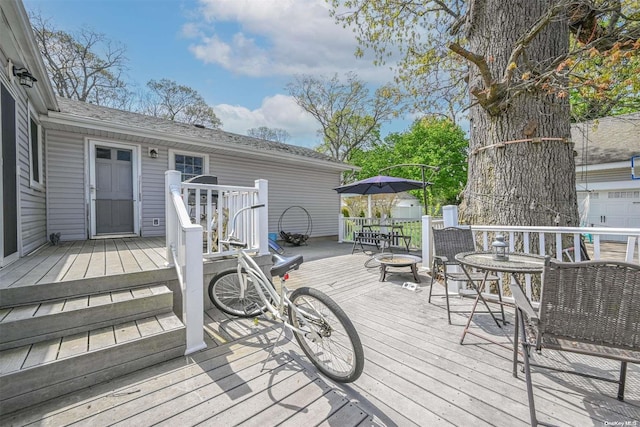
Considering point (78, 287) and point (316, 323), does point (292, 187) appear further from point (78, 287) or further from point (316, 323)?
point (316, 323)

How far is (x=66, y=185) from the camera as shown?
525 cm

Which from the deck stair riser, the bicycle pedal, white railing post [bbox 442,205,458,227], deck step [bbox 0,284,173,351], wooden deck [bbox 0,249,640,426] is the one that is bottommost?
wooden deck [bbox 0,249,640,426]

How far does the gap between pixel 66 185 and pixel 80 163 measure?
0.50m

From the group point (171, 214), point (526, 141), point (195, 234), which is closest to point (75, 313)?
point (195, 234)

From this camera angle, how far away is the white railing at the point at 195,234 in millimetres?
2295

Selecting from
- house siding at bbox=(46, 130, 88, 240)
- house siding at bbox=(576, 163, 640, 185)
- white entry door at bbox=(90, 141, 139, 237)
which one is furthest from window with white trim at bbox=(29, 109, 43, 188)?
house siding at bbox=(576, 163, 640, 185)

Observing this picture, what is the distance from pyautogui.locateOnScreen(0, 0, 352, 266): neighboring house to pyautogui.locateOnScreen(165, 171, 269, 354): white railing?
1.70 meters

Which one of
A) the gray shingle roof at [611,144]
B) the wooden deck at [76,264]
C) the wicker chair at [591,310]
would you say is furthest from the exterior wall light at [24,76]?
the gray shingle roof at [611,144]

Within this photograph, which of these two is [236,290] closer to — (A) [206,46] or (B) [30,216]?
(B) [30,216]

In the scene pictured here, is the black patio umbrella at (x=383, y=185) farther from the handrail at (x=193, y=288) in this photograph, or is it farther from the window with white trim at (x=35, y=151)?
the window with white trim at (x=35, y=151)

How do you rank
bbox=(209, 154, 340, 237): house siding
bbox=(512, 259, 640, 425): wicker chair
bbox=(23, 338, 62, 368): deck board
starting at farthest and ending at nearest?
bbox=(209, 154, 340, 237): house siding
bbox=(23, 338, 62, 368): deck board
bbox=(512, 259, 640, 425): wicker chair

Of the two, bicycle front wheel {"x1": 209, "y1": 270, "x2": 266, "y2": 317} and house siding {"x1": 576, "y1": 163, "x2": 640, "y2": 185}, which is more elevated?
house siding {"x1": 576, "y1": 163, "x2": 640, "y2": 185}

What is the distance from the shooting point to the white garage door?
900cm

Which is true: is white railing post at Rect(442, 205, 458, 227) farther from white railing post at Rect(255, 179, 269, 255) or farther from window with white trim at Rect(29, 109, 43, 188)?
window with white trim at Rect(29, 109, 43, 188)
